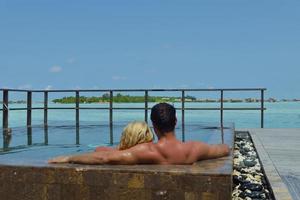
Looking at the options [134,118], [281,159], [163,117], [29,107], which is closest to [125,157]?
[163,117]

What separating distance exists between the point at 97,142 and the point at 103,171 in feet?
12.2

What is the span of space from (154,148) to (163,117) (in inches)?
8.3

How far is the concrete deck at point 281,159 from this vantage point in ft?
13.1

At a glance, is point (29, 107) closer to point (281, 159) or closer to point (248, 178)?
point (281, 159)

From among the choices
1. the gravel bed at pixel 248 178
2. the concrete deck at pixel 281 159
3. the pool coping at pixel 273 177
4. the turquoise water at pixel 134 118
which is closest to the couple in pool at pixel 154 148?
the pool coping at pixel 273 177

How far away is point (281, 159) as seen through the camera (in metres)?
5.89

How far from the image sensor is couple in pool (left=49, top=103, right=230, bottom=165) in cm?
310


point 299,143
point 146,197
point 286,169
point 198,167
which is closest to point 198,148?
point 198,167

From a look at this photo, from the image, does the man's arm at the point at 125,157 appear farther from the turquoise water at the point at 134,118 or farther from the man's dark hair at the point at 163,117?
the turquoise water at the point at 134,118

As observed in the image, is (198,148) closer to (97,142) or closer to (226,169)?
(226,169)

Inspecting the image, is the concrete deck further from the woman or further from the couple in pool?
the woman

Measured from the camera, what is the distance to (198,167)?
311 centimetres

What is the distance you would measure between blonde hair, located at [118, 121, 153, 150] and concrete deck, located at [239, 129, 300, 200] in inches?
44.4

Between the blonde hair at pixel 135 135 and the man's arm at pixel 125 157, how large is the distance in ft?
0.22
